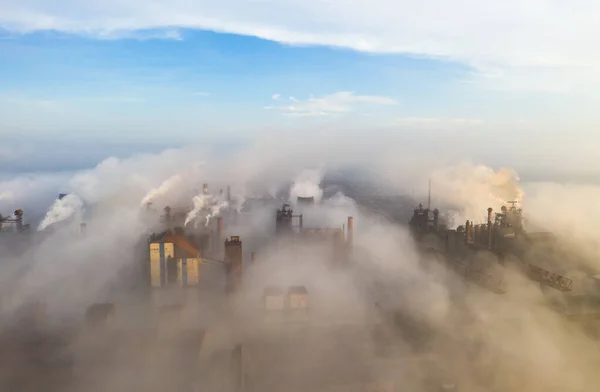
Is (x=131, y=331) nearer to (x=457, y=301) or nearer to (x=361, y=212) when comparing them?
(x=457, y=301)

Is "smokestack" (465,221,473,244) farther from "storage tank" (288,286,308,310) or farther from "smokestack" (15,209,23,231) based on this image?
"smokestack" (15,209,23,231)

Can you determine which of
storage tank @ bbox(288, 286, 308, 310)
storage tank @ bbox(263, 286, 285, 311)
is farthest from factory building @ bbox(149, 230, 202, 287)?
storage tank @ bbox(288, 286, 308, 310)

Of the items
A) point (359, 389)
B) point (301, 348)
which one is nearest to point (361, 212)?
point (301, 348)

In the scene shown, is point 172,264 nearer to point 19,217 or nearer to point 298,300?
point 298,300

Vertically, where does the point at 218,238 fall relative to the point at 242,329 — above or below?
above

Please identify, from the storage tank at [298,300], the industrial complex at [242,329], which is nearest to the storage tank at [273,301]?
the industrial complex at [242,329]

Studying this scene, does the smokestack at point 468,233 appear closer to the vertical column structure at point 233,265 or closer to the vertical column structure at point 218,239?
the vertical column structure at point 233,265

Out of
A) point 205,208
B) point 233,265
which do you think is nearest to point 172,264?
point 233,265
